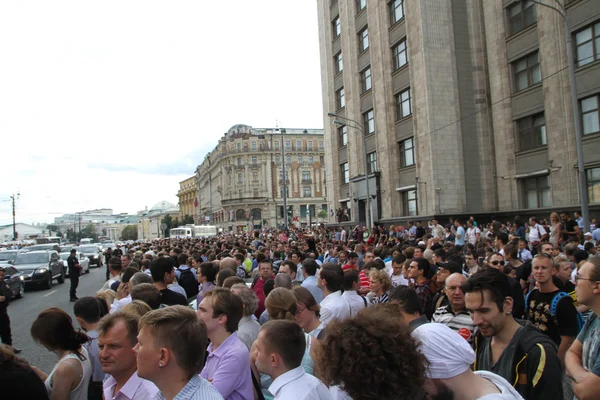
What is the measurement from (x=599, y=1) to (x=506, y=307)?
72.9 ft

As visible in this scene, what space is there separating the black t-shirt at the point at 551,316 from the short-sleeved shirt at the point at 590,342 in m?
1.04

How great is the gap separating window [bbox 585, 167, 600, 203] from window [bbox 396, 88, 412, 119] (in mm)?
11999

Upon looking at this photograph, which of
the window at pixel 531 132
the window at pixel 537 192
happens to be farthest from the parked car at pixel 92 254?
the window at pixel 531 132

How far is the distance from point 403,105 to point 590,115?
12.4 m

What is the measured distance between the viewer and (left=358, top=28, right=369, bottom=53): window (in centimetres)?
3541

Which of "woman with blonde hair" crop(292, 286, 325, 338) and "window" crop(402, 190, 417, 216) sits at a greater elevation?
"window" crop(402, 190, 417, 216)

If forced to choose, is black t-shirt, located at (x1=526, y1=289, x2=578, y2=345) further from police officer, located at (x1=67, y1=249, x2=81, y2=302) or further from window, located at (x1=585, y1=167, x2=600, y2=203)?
window, located at (x1=585, y1=167, x2=600, y2=203)

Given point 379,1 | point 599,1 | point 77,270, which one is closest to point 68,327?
point 77,270

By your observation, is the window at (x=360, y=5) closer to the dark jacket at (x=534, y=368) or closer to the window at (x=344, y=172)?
the window at (x=344, y=172)

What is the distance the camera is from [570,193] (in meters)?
21.6

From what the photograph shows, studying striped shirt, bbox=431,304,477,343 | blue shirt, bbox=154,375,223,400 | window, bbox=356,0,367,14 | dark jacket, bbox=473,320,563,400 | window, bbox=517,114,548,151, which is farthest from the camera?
window, bbox=356,0,367,14

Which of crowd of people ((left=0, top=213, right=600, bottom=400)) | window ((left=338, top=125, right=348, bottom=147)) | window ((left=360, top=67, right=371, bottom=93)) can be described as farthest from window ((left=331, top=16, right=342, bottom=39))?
crowd of people ((left=0, top=213, right=600, bottom=400))

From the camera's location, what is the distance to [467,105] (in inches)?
1131

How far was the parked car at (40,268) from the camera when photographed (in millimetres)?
20484
